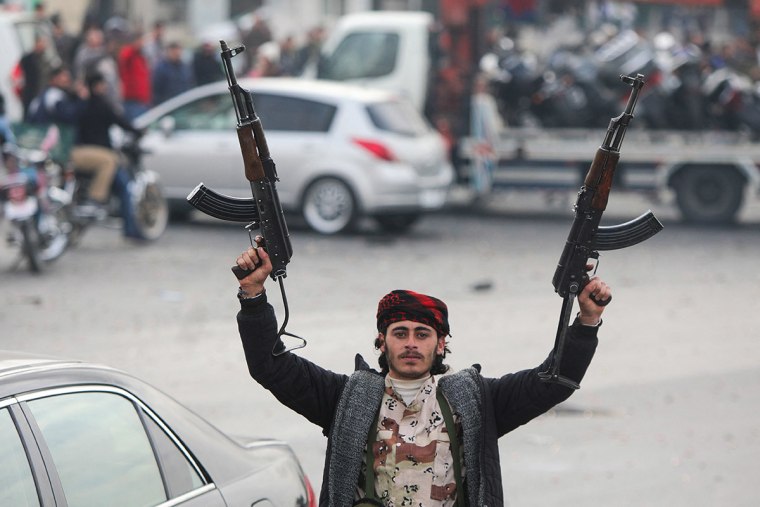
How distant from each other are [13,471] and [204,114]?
14.0 metres

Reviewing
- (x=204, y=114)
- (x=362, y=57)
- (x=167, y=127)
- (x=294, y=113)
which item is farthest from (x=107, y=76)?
(x=294, y=113)

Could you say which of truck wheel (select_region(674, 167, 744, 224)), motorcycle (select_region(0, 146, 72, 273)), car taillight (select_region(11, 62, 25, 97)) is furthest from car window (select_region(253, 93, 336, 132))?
truck wheel (select_region(674, 167, 744, 224))

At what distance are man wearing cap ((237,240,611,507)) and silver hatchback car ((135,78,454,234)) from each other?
12627mm

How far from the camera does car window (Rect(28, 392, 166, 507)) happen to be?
3.61m

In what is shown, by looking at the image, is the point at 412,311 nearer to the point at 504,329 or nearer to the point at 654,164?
the point at 504,329

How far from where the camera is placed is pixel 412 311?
357cm

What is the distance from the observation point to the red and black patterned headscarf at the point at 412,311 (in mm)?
3576

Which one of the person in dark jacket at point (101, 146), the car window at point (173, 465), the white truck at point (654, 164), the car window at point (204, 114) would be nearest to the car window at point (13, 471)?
the car window at point (173, 465)

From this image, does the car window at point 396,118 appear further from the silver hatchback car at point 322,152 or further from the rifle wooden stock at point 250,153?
the rifle wooden stock at point 250,153

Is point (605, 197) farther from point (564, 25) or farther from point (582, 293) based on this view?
point (564, 25)

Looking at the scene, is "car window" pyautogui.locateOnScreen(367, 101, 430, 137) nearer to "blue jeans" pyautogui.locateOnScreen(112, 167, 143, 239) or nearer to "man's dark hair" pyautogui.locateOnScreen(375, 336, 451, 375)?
"blue jeans" pyautogui.locateOnScreen(112, 167, 143, 239)

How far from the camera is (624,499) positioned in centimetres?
705

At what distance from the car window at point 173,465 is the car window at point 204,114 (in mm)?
13332

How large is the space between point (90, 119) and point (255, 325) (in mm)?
12003
